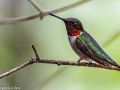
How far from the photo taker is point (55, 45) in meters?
1.37

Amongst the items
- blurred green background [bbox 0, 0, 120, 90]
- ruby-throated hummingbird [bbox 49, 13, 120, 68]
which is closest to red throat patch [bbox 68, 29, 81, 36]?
ruby-throated hummingbird [bbox 49, 13, 120, 68]

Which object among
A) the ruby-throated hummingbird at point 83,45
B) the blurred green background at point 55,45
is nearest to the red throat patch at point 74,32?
the ruby-throated hummingbird at point 83,45

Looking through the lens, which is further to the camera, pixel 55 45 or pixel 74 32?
pixel 55 45

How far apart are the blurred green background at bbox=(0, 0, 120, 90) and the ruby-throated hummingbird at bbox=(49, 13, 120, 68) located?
2.9 inches

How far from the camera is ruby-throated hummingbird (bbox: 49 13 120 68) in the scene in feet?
3.06

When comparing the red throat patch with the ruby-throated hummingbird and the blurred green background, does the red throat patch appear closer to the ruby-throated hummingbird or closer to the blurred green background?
the ruby-throated hummingbird

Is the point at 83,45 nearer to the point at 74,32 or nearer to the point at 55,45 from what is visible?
the point at 74,32

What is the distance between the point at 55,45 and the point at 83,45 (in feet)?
1.27

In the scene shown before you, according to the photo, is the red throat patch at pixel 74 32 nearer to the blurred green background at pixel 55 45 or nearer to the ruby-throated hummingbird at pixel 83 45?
the ruby-throated hummingbird at pixel 83 45

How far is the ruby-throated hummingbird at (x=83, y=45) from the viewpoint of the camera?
0.93 metres

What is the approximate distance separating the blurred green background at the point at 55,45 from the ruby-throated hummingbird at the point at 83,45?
0.25 feet

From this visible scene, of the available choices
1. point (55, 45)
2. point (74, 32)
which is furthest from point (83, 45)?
point (55, 45)

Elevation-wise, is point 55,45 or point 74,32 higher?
point 74,32

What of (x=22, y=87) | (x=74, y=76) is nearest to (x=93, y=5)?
(x=74, y=76)
